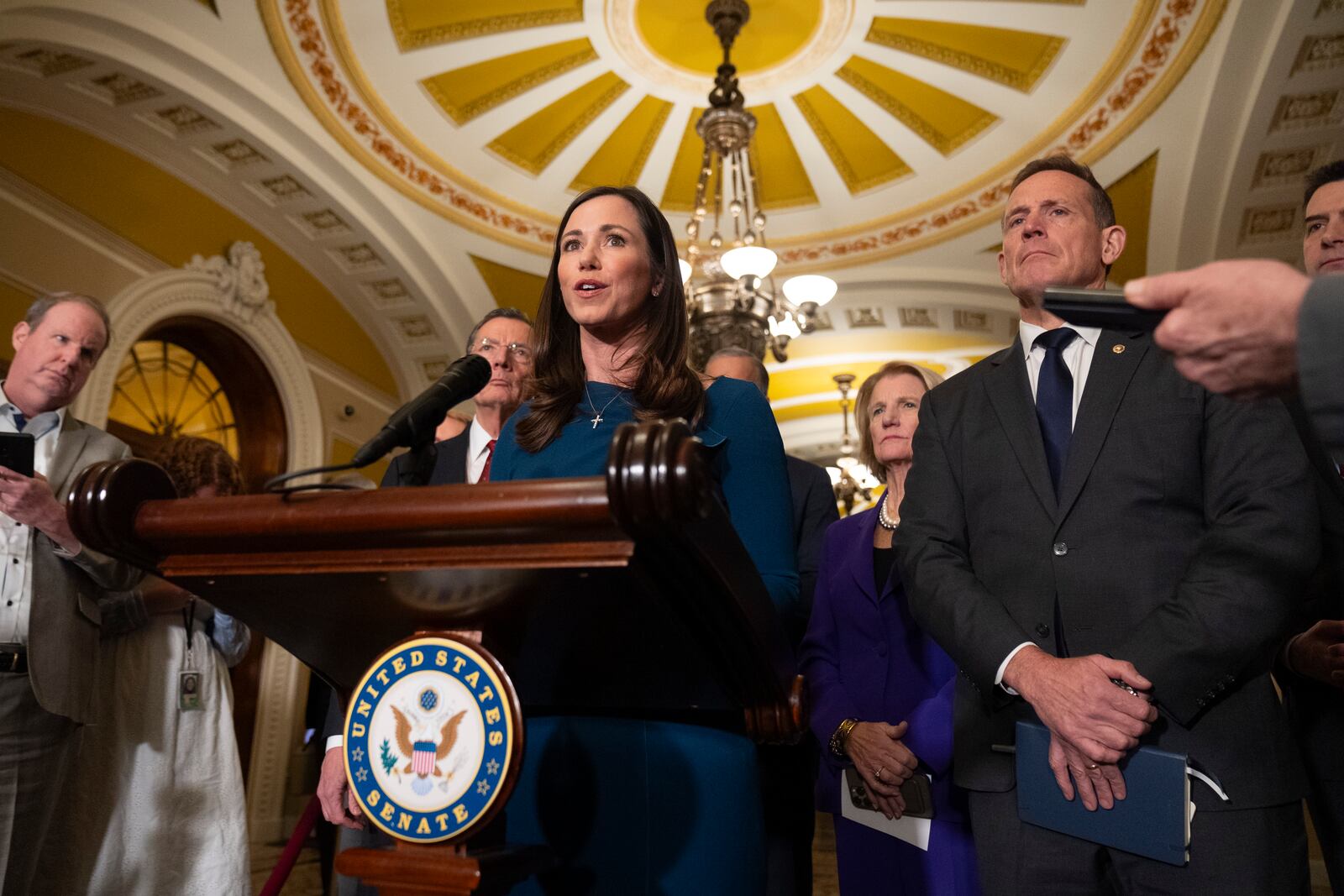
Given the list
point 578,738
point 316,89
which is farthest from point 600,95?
point 578,738

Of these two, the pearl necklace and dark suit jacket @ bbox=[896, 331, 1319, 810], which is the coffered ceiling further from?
dark suit jacket @ bbox=[896, 331, 1319, 810]

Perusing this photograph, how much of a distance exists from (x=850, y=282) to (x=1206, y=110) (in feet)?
9.17

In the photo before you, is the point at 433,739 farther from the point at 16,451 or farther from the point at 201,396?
the point at 201,396

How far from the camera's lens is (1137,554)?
4.46 feet

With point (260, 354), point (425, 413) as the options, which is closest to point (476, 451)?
point (425, 413)

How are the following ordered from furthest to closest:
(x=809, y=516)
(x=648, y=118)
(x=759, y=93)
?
(x=648, y=118) < (x=759, y=93) < (x=809, y=516)

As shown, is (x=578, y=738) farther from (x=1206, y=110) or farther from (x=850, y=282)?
(x=850, y=282)

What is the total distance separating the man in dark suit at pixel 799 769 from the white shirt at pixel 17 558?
1.56m

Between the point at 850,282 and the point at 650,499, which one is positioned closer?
the point at 650,499

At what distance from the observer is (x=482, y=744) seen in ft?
2.46

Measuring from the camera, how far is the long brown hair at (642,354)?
125cm

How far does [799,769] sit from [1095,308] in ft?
4.99

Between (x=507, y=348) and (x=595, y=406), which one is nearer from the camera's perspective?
(x=595, y=406)

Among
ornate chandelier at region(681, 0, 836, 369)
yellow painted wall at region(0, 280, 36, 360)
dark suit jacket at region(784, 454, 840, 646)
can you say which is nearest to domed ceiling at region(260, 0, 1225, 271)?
ornate chandelier at region(681, 0, 836, 369)
